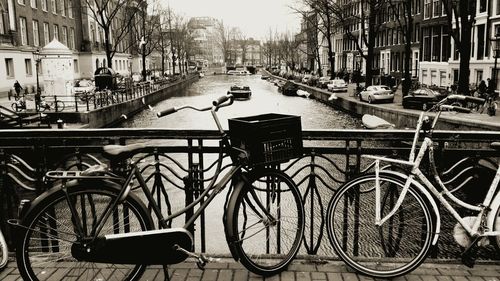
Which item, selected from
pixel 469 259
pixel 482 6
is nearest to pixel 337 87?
Answer: pixel 482 6

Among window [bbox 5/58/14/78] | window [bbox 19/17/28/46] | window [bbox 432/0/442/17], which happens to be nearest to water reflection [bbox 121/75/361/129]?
Answer: window [bbox 5/58/14/78]

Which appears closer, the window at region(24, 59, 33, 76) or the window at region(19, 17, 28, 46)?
the window at region(24, 59, 33, 76)

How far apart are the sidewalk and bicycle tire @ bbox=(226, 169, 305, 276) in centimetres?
14

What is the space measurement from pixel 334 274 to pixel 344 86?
45.7m

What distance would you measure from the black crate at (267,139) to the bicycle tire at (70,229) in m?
0.91

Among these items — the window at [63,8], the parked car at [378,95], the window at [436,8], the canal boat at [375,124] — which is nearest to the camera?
the canal boat at [375,124]

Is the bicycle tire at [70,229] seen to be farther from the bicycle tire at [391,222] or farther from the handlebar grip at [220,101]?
the bicycle tire at [391,222]

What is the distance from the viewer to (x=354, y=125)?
30625 mm

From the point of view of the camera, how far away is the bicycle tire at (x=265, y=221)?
3941mm

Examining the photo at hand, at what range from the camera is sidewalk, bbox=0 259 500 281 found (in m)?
4.09

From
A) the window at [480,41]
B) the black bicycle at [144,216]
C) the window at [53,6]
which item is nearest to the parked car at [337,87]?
the window at [480,41]

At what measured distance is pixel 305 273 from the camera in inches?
164

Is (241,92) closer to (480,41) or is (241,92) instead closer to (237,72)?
(480,41)

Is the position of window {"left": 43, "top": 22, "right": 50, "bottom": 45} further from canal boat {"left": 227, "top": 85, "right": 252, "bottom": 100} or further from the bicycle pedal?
the bicycle pedal
